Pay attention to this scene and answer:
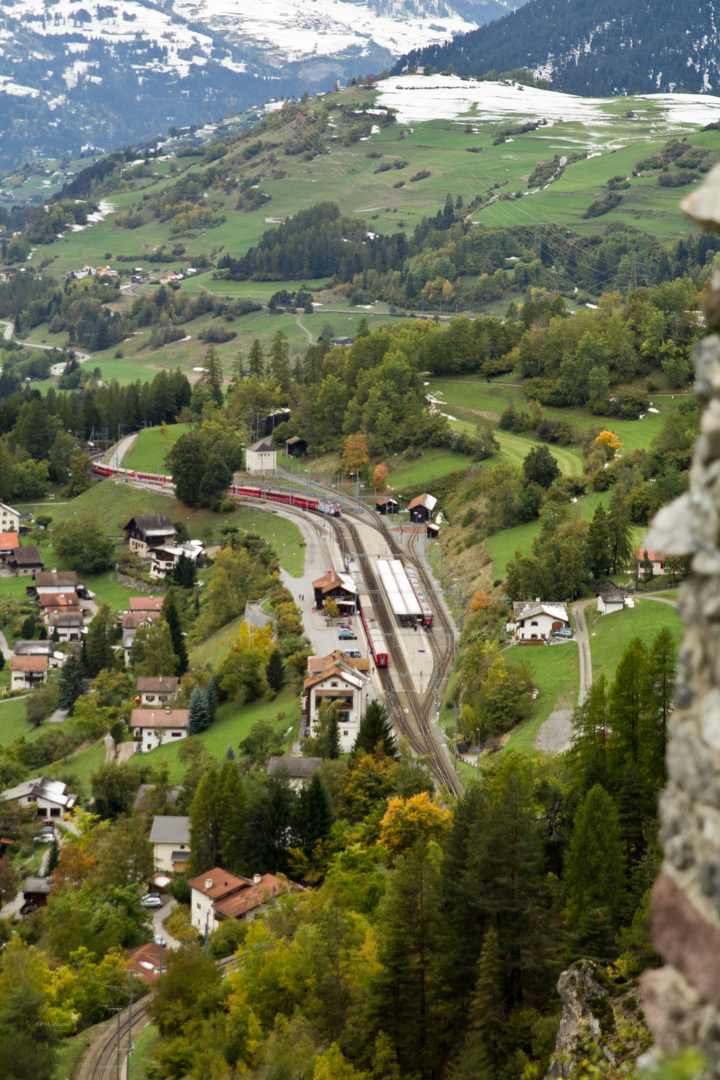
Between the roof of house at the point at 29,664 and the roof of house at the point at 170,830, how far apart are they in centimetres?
3390

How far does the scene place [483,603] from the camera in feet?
276

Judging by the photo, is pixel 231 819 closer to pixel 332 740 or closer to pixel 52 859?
pixel 332 740

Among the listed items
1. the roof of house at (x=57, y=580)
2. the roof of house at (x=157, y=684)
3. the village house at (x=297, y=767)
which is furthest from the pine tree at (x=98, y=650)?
the village house at (x=297, y=767)

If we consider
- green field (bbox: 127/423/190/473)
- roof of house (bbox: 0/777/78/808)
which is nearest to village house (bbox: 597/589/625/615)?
roof of house (bbox: 0/777/78/808)

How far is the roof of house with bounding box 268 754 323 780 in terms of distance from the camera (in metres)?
61.5

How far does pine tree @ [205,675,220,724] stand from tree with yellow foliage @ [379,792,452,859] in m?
33.5

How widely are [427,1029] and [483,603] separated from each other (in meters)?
52.6

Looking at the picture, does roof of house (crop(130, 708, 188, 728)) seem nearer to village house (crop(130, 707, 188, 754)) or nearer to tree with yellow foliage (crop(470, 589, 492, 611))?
village house (crop(130, 707, 188, 754))

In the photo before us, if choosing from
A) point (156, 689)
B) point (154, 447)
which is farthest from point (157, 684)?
point (154, 447)

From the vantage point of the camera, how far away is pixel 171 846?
202ft

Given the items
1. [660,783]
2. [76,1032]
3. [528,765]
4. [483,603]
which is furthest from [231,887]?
[483,603]

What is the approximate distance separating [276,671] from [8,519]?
60822 millimetres

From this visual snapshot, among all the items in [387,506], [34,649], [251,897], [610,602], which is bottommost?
[34,649]

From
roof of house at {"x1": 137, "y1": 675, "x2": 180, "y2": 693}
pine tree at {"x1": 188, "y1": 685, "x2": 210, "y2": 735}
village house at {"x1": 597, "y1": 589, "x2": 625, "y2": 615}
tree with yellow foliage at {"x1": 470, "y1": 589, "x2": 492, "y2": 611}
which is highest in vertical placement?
village house at {"x1": 597, "y1": 589, "x2": 625, "y2": 615}
